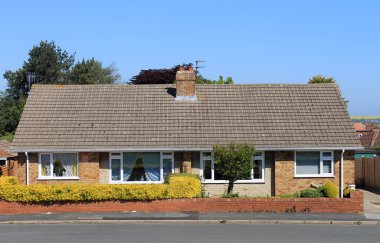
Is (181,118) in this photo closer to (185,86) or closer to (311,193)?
(185,86)

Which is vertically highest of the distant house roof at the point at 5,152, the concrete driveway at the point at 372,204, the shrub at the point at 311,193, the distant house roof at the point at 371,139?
the distant house roof at the point at 371,139

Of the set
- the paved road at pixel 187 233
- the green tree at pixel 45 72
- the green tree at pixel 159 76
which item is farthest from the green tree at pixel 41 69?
the paved road at pixel 187 233

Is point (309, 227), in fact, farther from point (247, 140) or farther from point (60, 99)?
point (60, 99)

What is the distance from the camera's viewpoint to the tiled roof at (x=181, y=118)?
2761cm

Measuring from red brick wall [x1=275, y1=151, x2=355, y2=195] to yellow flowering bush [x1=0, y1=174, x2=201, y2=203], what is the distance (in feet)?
19.3

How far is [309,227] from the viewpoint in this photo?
20.0 m

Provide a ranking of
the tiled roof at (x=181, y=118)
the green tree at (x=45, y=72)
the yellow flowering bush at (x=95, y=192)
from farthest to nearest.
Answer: the green tree at (x=45, y=72) → the tiled roof at (x=181, y=118) → the yellow flowering bush at (x=95, y=192)

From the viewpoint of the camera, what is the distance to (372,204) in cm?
2684

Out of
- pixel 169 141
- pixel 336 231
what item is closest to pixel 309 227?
pixel 336 231

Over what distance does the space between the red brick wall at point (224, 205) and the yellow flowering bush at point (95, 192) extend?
24 cm

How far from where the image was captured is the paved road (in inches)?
667

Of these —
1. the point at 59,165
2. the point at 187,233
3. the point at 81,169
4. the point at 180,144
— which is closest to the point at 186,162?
the point at 180,144

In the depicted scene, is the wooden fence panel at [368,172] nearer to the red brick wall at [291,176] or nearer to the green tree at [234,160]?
the red brick wall at [291,176]

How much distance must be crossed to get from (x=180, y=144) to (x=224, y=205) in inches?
208
